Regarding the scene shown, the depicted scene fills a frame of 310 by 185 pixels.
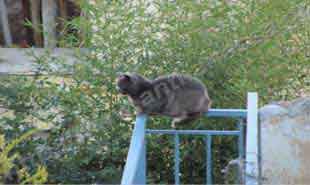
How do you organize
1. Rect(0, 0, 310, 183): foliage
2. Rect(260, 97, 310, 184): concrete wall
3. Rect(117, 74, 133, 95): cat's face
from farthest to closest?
Rect(0, 0, 310, 183): foliage, Rect(117, 74, 133, 95): cat's face, Rect(260, 97, 310, 184): concrete wall

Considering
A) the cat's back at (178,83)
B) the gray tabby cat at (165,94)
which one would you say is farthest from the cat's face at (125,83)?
the cat's back at (178,83)

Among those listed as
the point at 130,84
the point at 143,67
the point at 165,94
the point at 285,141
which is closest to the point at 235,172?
the point at 285,141

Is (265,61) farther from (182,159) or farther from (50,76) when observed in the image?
(50,76)

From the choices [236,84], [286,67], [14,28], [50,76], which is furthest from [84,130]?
[14,28]

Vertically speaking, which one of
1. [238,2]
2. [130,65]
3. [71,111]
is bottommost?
[71,111]

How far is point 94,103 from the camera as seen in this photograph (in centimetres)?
495

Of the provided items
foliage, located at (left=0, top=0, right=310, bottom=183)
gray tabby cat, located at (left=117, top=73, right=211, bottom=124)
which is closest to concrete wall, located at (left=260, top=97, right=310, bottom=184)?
gray tabby cat, located at (left=117, top=73, right=211, bottom=124)

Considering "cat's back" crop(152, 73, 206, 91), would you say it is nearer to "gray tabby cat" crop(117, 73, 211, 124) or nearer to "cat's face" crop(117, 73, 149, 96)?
"gray tabby cat" crop(117, 73, 211, 124)

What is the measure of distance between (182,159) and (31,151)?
105 centimetres

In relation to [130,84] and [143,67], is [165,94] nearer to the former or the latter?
[130,84]

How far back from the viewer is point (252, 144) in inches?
124

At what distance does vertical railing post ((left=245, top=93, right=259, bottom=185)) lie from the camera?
9.93ft

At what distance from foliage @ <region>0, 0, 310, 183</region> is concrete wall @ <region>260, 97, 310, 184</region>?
1.26m

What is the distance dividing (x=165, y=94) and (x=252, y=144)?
0.89 m
